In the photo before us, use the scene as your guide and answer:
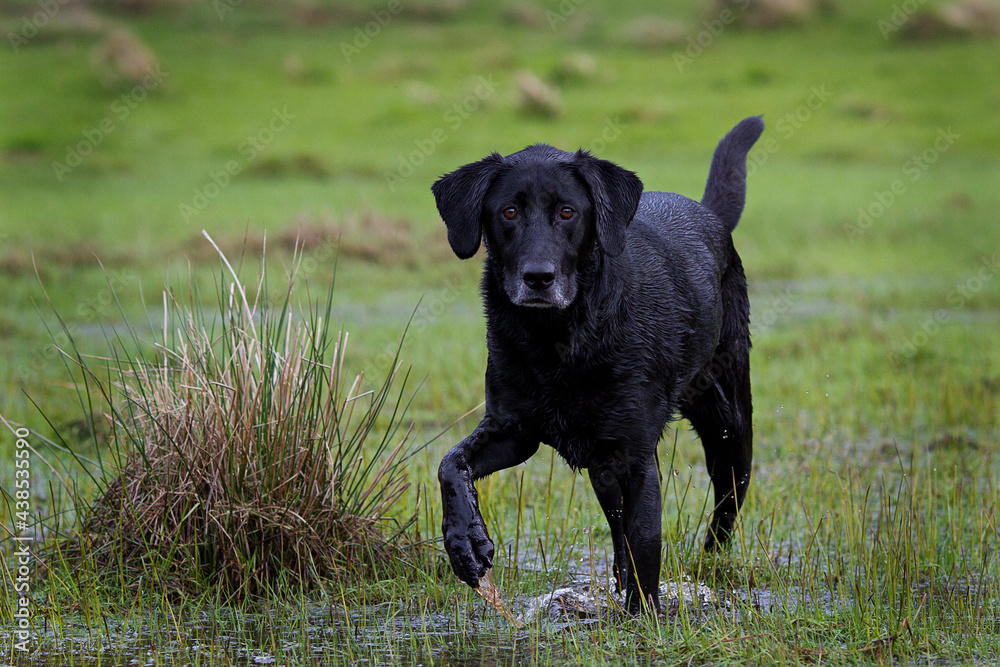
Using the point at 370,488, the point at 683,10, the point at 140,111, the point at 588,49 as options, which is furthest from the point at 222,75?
the point at 370,488

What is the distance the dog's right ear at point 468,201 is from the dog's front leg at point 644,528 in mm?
1022

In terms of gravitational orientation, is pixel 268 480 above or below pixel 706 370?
below

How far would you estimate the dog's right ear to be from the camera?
14.6ft

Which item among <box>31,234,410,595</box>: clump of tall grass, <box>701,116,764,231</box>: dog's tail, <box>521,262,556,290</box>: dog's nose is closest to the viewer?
<box>521,262,556,290</box>: dog's nose

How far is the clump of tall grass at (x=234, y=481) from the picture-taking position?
4852 millimetres

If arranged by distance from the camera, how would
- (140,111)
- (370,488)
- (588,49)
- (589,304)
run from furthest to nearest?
1. (588,49)
2. (140,111)
3. (370,488)
4. (589,304)

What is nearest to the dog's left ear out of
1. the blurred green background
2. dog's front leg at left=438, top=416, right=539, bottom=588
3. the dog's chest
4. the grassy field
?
the dog's chest

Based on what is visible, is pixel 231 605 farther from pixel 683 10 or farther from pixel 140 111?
pixel 683 10

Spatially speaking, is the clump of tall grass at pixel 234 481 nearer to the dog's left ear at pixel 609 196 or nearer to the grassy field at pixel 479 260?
the grassy field at pixel 479 260

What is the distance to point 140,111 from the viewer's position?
82.8 feet

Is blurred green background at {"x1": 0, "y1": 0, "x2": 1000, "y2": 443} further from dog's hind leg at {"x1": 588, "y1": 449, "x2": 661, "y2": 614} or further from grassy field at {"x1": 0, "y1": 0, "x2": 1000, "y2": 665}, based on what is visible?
dog's hind leg at {"x1": 588, "y1": 449, "x2": 661, "y2": 614}

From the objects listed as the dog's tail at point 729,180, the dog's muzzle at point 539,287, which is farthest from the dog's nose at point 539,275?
the dog's tail at point 729,180

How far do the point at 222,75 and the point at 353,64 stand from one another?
10.3ft

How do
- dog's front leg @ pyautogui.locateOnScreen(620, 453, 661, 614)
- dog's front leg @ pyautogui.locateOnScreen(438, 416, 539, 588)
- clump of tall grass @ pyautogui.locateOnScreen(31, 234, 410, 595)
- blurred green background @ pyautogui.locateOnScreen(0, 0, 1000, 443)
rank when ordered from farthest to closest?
blurred green background @ pyautogui.locateOnScreen(0, 0, 1000, 443), clump of tall grass @ pyautogui.locateOnScreen(31, 234, 410, 595), dog's front leg @ pyautogui.locateOnScreen(620, 453, 661, 614), dog's front leg @ pyautogui.locateOnScreen(438, 416, 539, 588)
